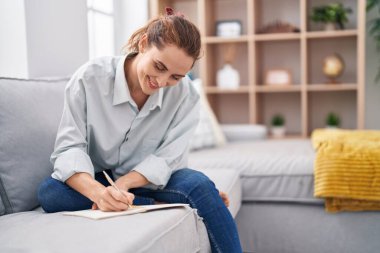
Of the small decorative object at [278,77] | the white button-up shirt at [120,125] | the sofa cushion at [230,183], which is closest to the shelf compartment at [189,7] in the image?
the small decorative object at [278,77]

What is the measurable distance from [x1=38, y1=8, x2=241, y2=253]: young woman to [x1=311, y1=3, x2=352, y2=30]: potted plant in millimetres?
2003

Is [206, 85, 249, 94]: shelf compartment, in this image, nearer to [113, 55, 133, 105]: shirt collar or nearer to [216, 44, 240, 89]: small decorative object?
[216, 44, 240, 89]: small decorative object

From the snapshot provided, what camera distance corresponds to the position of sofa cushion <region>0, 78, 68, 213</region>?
1574 mm

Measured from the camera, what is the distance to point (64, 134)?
5.09 ft

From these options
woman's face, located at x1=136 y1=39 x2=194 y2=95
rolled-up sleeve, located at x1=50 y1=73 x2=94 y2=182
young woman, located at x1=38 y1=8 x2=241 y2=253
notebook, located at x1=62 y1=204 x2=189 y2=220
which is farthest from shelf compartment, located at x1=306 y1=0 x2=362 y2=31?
notebook, located at x1=62 y1=204 x2=189 y2=220

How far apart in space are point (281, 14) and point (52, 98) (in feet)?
8.07

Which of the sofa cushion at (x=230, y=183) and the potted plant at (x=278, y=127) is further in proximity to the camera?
the potted plant at (x=278, y=127)

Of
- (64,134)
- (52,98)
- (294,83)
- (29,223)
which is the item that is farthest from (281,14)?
(29,223)

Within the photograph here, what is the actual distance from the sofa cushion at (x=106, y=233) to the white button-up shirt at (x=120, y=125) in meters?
0.18

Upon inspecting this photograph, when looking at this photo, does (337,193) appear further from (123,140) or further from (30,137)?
(30,137)

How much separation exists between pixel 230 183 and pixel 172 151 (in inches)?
17.9

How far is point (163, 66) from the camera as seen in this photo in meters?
1.55

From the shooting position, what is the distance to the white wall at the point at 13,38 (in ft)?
6.68

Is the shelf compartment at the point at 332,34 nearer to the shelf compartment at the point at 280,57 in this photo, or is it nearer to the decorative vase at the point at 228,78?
the shelf compartment at the point at 280,57
